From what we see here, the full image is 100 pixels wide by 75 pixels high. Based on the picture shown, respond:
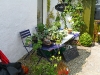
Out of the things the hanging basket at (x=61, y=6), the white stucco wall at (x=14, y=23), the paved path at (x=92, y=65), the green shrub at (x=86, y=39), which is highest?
the hanging basket at (x=61, y=6)

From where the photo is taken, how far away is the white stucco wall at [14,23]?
4113mm

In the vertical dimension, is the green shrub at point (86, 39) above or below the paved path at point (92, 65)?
above

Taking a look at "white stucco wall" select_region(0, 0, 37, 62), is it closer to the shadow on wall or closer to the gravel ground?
the gravel ground

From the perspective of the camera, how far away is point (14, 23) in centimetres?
457

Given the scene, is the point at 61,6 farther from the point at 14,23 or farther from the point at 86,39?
the point at 14,23

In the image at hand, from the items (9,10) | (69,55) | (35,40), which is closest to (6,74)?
(35,40)

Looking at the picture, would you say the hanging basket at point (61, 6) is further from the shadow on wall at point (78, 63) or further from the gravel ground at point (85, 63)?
the shadow on wall at point (78, 63)

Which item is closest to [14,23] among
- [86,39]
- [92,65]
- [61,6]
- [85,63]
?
[85,63]

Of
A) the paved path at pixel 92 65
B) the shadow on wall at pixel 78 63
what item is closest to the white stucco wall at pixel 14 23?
the shadow on wall at pixel 78 63

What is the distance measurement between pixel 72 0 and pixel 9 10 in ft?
11.1

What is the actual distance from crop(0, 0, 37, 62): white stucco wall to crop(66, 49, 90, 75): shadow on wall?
1.58 m

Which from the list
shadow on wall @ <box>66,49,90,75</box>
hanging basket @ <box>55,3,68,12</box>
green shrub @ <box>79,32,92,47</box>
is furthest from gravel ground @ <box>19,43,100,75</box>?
hanging basket @ <box>55,3,68,12</box>

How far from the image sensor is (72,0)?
6.93m

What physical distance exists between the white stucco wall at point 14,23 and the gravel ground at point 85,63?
478 mm
